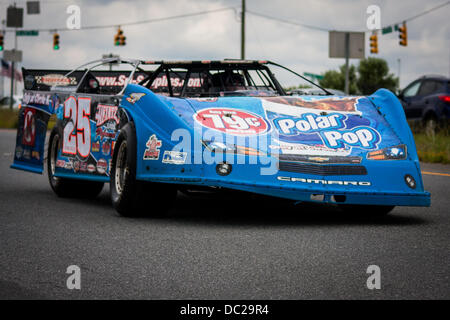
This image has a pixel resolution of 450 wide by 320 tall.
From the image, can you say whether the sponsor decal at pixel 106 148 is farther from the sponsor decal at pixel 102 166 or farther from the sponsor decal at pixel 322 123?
the sponsor decal at pixel 322 123

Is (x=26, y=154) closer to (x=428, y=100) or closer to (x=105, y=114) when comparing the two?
(x=105, y=114)

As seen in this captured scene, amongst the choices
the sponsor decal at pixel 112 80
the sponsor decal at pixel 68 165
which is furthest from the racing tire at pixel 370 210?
the sponsor decal at pixel 112 80

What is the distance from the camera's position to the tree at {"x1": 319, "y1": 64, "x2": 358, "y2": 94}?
289 feet

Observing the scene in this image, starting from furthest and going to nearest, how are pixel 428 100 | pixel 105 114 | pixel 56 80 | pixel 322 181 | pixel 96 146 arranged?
1. pixel 428 100
2. pixel 56 80
3. pixel 96 146
4. pixel 105 114
5. pixel 322 181

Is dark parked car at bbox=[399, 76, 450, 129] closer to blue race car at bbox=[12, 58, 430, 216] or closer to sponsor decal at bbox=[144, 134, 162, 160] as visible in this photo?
blue race car at bbox=[12, 58, 430, 216]

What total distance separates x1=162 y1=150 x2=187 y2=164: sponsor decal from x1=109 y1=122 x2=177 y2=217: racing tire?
38cm

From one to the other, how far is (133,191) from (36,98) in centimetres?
338

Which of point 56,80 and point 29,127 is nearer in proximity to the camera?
point 29,127

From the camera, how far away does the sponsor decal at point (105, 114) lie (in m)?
7.64

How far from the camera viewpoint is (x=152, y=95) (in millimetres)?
6848

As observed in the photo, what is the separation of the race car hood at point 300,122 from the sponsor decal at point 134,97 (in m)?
0.40

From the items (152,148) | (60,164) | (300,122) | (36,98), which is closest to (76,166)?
(60,164)

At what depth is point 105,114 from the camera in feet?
25.9

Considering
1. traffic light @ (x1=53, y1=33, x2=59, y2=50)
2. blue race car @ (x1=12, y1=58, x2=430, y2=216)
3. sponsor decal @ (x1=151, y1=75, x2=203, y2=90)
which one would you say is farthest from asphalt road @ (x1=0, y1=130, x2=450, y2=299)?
traffic light @ (x1=53, y1=33, x2=59, y2=50)
